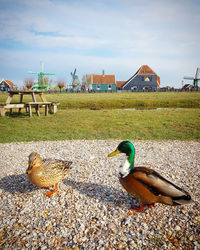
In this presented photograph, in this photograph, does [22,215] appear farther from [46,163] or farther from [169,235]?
[169,235]

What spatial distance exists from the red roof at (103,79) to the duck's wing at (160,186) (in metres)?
60.8

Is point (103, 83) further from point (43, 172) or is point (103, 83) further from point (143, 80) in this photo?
point (43, 172)

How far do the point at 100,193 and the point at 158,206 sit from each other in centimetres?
131

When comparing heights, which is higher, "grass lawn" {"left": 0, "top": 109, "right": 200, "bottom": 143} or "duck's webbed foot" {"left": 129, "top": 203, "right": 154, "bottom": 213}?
"grass lawn" {"left": 0, "top": 109, "right": 200, "bottom": 143}

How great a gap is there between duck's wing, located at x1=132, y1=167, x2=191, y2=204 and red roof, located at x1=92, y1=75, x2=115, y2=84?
60.8 meters

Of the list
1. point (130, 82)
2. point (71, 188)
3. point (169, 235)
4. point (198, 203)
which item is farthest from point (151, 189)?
point (130, 82)

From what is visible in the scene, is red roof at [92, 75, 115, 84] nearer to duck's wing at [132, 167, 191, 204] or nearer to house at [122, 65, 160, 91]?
house at [122, 65, 160, 91]

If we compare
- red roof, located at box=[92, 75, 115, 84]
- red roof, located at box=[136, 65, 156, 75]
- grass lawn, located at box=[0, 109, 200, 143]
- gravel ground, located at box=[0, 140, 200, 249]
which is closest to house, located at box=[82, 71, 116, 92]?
red roof, located at box=[92, 75, 115, 84]

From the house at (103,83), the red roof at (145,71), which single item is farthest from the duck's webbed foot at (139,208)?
the house at (103,83)

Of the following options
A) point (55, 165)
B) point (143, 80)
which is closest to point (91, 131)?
point (55, 165)

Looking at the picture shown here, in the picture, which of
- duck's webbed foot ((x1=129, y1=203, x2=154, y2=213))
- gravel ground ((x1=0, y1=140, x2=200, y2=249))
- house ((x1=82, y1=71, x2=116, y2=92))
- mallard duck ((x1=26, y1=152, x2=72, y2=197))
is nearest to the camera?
gravel ground ((x1=0, y1=140, x2=200, y2=249))

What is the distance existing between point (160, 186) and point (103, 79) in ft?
203

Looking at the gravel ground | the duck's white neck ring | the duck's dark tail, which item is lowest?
the gravel ground

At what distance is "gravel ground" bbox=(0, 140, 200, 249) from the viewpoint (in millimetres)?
3008
